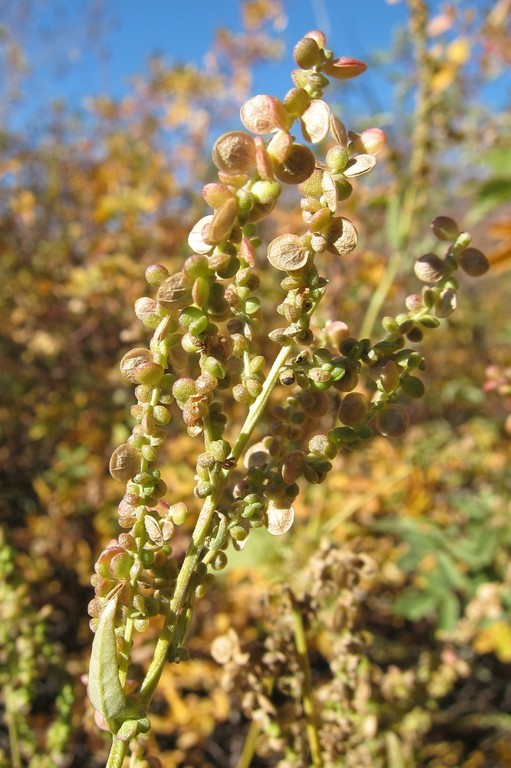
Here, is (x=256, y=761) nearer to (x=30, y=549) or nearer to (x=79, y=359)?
(x=30, y=549)

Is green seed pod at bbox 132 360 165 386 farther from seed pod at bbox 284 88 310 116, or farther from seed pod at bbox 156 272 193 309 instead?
seed pod at bbox 284 88 310 116

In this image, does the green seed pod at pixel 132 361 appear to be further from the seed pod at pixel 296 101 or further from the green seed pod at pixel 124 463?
the seed pod at pixel 296 101

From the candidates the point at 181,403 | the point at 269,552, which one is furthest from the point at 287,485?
the point at 269,552

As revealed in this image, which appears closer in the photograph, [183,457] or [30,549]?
[30,549]

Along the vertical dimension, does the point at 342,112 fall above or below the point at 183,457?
above

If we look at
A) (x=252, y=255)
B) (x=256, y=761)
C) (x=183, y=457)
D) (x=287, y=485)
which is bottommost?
(x=256, y=761)

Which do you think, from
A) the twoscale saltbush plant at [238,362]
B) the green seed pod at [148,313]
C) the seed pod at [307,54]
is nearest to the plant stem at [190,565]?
the twoscale saltbush plant at [238,362]

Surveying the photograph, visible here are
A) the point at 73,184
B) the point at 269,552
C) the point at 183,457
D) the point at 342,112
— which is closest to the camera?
the point at 269,552

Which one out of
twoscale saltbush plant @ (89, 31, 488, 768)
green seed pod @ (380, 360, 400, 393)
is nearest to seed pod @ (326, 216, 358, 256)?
twoscale saltbush plant @ (89, 31, 488, 768)

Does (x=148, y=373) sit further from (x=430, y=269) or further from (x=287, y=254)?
(x=430, y=269)
